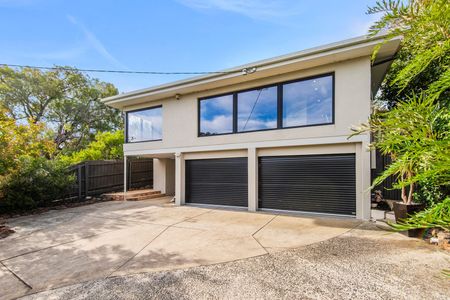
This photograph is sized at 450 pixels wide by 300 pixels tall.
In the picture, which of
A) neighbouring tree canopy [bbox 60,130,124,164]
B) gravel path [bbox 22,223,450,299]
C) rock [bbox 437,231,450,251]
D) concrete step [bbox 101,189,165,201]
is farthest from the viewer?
neighbouring tree canopy [bbox 60,130,124,164]

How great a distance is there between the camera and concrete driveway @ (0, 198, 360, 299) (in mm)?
3418

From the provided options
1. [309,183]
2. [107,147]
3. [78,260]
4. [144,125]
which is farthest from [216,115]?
[107,147]

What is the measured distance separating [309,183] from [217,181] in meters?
3.26

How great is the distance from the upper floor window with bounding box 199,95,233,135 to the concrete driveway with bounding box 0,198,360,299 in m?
2.93

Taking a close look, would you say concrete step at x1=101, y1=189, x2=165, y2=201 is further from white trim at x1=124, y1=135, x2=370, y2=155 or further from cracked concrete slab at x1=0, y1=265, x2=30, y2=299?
cracked concrete slab at x1=0, y1=265, x2=30, y2=299

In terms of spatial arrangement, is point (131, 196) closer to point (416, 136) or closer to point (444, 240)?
point (444, 240)

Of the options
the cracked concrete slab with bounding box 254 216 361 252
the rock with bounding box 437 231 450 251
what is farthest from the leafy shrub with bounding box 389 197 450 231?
the rock with bounding box 437 231 450 251

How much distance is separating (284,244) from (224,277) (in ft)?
5.48

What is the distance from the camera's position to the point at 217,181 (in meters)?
8.33

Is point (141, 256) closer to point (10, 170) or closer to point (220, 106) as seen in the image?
point (220, 106)

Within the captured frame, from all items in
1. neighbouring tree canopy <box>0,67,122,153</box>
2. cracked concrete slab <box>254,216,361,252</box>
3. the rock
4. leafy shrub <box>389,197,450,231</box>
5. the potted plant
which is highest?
neighbouring tree canopy <box>0,67,122,153</box>

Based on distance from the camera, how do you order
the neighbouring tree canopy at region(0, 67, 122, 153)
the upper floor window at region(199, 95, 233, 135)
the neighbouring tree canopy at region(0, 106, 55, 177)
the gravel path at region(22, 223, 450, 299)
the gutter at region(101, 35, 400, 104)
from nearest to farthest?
the gravel path at region(22, 223, 450, 299) < the gutter at region(101, 35, 400, 104) < the neighbouring tree canopy at region(0, 106, 55, 177) < the upper floor window at region(199, 95, 233, 135) < the neighbouring tree canopy at region(0, 67, 122, 153)

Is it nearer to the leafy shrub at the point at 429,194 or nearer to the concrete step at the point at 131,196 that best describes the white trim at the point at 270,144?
the leafy shrub at the point at 429,194

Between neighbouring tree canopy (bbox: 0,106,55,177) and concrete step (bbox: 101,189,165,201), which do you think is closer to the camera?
neighbouring tree canopy (bbox: 0,106,55,177)
